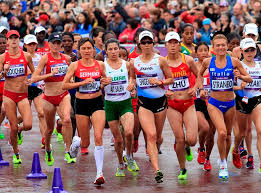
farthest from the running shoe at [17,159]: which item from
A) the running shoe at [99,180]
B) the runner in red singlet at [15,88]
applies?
the running shoe at [99,180]

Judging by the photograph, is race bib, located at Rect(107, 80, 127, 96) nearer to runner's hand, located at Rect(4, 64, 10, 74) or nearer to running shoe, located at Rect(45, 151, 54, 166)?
running shoe, located at Rect(45, 151, 54, 166)

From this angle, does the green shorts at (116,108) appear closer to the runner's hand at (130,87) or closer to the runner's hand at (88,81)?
the runner's hand at (130,87)

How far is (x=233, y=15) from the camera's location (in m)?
22.4

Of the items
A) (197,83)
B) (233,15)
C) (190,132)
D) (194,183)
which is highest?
(233,15)

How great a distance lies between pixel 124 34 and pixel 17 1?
226 inches

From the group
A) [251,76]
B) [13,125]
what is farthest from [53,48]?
[251,76]

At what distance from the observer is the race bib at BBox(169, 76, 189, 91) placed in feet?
40.9

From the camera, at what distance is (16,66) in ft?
45.5

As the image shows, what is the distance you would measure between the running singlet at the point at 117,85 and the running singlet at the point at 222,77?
4.87 ft

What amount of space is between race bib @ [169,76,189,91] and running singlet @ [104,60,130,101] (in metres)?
0.79

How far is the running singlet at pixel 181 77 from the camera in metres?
12.5

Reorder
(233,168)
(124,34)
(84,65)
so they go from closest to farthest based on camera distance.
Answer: (84,65) → (233,168) → (124,34)

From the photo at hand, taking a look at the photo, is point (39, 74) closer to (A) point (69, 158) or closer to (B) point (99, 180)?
(A) point (69, 158)

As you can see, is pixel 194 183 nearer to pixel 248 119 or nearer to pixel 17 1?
pixel 248 119
